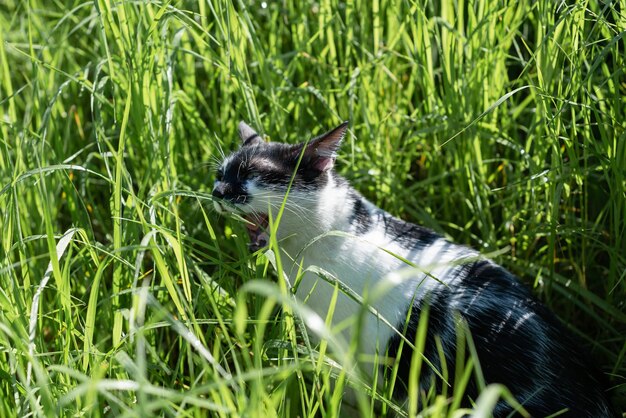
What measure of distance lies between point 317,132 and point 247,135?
Result: 16.3 inches

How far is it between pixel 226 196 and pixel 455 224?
3.03 ft

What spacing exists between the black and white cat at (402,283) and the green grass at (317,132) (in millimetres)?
132

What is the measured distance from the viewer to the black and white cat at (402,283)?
2.00 metres

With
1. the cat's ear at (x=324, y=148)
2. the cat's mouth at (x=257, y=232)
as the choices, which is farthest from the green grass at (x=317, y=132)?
the cat's ear at (x=324, y=148)

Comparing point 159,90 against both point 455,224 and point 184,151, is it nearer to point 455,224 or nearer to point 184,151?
point 184,151

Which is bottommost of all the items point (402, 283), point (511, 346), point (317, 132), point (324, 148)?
point (511, 346)

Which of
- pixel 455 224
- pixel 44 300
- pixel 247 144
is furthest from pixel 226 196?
pixel 455 224

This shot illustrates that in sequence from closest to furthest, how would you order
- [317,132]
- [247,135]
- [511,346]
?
[511,346], [247,135], [317,132]

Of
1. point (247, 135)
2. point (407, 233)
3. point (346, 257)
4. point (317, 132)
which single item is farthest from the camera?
point (317, 132)

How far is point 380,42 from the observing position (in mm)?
2752

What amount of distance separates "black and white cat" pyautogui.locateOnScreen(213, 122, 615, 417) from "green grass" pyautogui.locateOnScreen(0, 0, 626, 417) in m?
0.13

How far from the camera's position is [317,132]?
2.75 metres

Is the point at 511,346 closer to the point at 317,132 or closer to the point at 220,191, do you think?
the point at 220,191

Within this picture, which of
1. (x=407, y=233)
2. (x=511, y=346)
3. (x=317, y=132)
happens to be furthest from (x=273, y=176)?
(x=511, y=346)
